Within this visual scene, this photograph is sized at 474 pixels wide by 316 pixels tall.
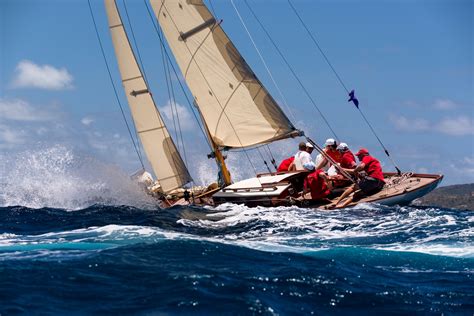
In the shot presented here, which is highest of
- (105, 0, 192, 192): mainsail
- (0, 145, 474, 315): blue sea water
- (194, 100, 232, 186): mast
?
(105, 0, 192, 192): mainsail

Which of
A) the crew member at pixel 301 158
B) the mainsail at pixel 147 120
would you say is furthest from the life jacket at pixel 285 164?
the mainsail at pixel 147 120

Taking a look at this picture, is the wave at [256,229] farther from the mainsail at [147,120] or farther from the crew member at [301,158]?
the mainsail at [147,120]

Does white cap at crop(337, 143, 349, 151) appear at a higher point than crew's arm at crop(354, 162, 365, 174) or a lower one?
higher

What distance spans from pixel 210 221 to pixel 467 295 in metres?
10.2

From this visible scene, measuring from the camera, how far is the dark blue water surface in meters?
8.54

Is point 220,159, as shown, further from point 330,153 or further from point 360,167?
point 360,167

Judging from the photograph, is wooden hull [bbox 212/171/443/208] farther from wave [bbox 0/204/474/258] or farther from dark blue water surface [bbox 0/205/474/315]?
dark blue water surface [bbox 0/205/474/315]

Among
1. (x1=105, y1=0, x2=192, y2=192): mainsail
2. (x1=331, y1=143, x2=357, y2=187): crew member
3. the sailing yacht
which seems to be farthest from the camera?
(x1=105, y1=0, x2=192, y2=192): mainsail

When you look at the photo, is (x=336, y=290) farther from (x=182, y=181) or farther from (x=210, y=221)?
(x=182, y=181)

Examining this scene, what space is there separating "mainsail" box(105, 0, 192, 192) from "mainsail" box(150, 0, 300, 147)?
2.39 m

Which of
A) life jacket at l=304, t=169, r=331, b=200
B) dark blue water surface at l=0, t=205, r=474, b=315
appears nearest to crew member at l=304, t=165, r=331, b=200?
life jacket at l=304, t=169, r=331, b=200

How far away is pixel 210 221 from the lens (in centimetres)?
1883

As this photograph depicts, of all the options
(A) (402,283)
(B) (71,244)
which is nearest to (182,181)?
(B) (71,244)

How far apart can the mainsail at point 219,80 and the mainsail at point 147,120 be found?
239cm
